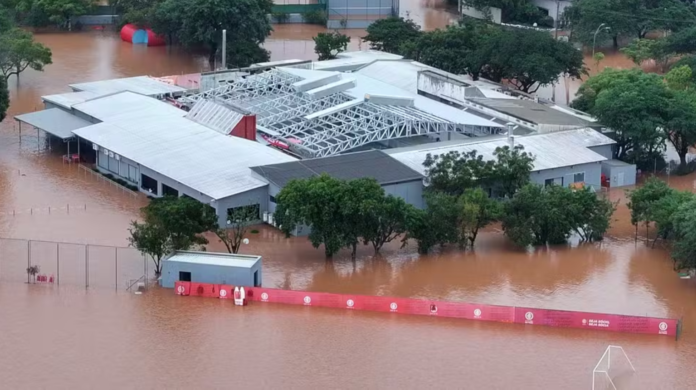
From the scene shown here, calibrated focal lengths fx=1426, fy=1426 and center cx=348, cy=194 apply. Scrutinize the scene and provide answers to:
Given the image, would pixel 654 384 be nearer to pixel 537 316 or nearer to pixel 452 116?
pixel 537 316

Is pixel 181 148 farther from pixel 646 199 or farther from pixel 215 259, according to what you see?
pixel 646 199

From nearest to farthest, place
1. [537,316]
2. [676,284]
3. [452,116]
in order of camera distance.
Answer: [537,316], [676,284], [452,116]

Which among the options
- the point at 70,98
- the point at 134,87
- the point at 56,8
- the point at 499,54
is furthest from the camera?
the point at 56,8

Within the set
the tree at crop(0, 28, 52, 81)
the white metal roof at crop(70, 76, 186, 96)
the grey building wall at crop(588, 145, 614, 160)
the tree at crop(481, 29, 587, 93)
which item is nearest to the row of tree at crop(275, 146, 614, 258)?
the grey building wall at crop(588, 145, 614, 160)

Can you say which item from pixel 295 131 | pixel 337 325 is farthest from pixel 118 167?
pixel 337 325

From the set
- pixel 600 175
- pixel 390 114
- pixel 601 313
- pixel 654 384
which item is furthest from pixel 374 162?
pixel 654 384

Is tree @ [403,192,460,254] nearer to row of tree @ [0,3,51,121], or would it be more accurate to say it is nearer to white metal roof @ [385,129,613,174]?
white metal roof @ [385,129,613,174]
